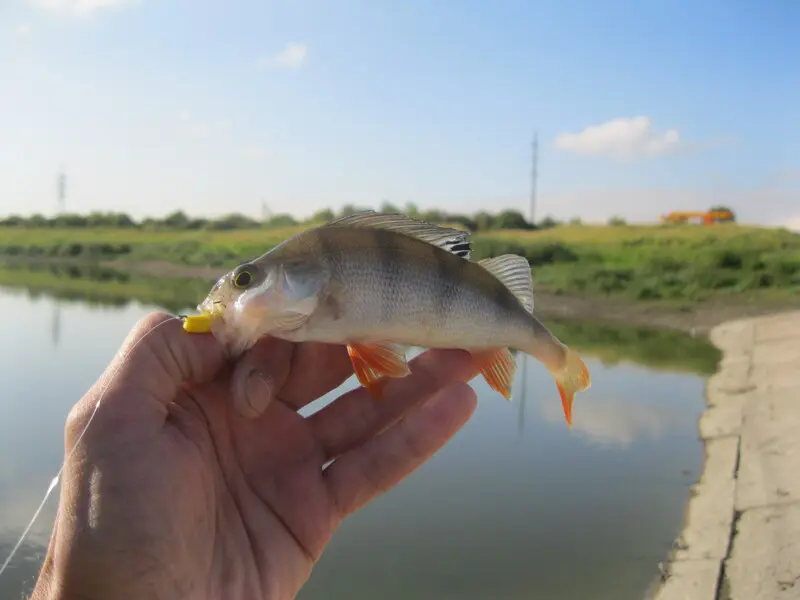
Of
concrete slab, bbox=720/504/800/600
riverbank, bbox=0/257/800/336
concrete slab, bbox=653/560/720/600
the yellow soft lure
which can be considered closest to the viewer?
the yellow soft lure

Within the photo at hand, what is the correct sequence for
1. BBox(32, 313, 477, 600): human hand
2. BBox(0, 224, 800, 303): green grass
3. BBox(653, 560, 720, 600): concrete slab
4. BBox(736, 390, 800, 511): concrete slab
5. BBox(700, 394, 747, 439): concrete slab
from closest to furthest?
BBox(32, 313, 477, 600): human hand < BBox(653, 560, 720, 600): concrete slab < BBox(736, 390, 800, 511): concrete slab < BBox(700, 394, 747, 439): concrete slab < BBox(0, 224, 800, 303): green grass

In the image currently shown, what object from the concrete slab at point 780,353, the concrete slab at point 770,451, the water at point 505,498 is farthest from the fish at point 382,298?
the concrete slab at point 780,353

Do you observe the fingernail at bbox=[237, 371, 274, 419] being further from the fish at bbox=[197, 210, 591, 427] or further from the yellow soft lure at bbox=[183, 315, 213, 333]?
the yellow soft lure at bbox=[183, 315, 213, 333]

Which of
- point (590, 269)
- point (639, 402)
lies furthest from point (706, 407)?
point (590, 269)

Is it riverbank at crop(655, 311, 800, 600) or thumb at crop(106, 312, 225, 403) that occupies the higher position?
thumb at crop(106, 312, 225, 403)

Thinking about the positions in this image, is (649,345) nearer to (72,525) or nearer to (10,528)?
(10,528)

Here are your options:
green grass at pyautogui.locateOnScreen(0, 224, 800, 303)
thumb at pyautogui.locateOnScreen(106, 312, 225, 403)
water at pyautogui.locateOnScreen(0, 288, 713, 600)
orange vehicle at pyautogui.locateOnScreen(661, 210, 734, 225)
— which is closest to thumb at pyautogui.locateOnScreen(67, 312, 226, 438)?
thumb at pyautogui.locateOnScreen(106, 312, 225, 403)

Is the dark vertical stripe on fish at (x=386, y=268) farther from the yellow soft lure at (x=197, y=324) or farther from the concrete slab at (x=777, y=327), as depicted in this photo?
the concrete slab at (x=777, y=327)

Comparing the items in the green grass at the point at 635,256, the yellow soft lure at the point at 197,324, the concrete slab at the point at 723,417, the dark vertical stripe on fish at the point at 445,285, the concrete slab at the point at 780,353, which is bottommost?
the concrete slab at the point at 723,417
